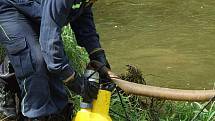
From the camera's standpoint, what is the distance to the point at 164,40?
28.2ft

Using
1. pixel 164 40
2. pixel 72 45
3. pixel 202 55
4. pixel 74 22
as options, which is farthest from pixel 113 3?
pixel 74 22

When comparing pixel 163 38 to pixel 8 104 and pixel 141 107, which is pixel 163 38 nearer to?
pixel 141 107

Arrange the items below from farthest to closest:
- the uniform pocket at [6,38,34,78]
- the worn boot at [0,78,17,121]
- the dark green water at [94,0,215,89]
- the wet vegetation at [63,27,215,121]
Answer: the dark green water at [94,0,215,89] → the wet vegetation at [63,27,215,121] → the worn boot at [0,78,17,121] → the uniform pocket at [6,38,34,78]

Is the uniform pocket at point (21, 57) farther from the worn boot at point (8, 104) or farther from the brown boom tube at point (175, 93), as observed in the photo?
the brown boom tube at point (175, 93)

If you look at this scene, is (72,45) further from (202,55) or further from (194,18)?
(194,18)

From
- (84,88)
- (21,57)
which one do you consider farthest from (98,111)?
(21,57)

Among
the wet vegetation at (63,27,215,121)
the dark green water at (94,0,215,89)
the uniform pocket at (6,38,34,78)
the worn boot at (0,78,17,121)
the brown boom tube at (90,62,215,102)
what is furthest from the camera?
the dark green water at (94,0,215,89)

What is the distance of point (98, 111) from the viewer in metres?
3.49

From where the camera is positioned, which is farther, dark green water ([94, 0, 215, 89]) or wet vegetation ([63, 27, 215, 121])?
dark green water ([94, 0, 215, 89])

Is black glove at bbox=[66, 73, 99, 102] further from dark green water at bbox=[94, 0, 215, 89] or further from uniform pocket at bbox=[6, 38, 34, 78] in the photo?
dark green water at bbox=[94, 0, 215, 89]

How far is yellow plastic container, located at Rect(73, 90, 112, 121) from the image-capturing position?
3.44 meters

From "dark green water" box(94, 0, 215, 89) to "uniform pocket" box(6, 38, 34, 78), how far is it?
10.1 ft

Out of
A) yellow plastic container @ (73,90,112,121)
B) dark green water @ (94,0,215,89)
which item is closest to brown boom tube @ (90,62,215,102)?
yellow plastic container @ (73,90,112,121)

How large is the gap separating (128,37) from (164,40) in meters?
0.65
